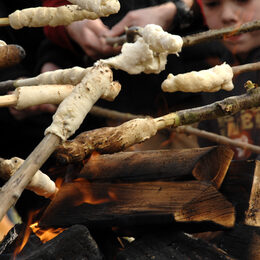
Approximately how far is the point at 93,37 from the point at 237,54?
133 cm

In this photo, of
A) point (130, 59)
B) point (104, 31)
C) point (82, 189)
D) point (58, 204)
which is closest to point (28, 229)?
point (58, 204)

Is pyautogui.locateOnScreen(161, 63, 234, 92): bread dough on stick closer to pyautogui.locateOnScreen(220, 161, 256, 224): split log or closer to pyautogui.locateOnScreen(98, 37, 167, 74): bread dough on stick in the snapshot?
pyautogui.locateOnScreen(98, 37, 167, 74): bread dough on stick

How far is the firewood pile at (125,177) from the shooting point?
5.10 ft

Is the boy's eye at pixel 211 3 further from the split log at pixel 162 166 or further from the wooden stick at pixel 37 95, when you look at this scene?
the wooden stick at pixel 37 95

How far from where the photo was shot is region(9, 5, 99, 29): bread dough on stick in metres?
1.74

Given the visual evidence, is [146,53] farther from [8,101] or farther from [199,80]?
[8,101]

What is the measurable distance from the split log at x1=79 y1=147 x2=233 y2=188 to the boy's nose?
1.71 meters

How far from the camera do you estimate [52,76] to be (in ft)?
5.83

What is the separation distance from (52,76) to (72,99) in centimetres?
33

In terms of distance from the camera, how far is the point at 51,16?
69.4 inches

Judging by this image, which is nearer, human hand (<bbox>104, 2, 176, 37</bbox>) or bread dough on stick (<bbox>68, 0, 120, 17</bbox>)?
bread dough on stick (<bbox>68, 0, 120, 17</bbox>)

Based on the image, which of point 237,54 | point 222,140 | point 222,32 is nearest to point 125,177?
point 222,32

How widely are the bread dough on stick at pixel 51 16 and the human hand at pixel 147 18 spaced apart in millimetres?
1610

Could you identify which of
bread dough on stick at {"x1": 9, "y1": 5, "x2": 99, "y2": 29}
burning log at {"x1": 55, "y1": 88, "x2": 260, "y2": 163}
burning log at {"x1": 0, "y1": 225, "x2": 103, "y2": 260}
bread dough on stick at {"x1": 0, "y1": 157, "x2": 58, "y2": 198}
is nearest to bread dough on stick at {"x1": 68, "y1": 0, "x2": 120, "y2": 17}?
bread dough on stick at {"x1": 9, "y1": 5, "x2": 99, "y2": 29}
